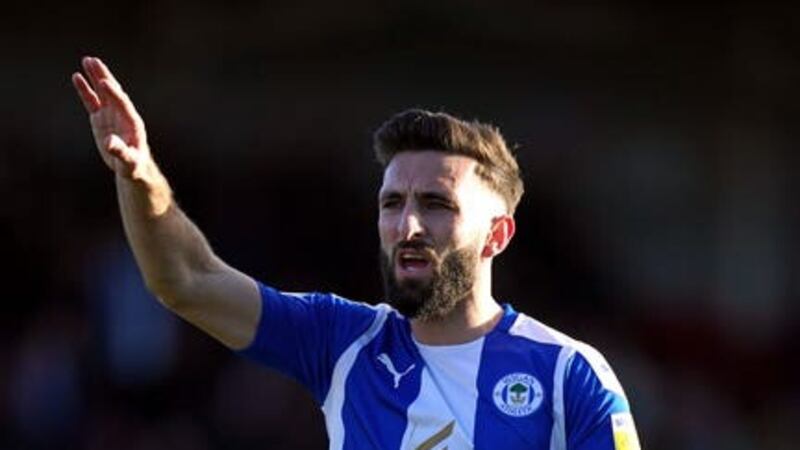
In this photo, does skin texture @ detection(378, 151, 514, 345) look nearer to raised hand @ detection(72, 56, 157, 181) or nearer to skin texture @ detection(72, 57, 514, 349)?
skin texture @ detection(72, 57, 514, 349)

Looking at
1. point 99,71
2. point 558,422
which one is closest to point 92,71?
point 99,71

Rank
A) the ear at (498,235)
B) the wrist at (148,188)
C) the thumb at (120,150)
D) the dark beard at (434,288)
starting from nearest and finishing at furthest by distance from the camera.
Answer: the thumb at (120,150) → the wrist at (148,188) → the dark beard at (434,288) → the ear at (498,235)

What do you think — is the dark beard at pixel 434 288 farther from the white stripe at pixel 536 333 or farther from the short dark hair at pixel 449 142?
the short dark hair at pixel 449 142

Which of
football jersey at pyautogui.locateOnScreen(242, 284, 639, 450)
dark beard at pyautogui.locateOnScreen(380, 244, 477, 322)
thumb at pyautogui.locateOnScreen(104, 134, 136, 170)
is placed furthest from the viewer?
dark beard at pyautogui.locateOnScreen(380, 244, 477, 322)

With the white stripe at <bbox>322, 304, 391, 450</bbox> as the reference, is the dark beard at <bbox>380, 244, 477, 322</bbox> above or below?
above

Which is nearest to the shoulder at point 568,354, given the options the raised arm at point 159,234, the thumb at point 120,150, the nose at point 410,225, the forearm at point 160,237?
the nose at point 410,225

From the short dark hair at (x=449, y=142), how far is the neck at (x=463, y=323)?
0.84 ft

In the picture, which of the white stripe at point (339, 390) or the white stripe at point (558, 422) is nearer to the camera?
the white stripe at point (558, 422)

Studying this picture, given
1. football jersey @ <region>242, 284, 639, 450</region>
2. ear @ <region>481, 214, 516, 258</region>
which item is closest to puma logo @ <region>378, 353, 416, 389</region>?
football jersey @ <region>242, 284, 639, 450</region>

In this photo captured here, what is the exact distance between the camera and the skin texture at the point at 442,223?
450cm

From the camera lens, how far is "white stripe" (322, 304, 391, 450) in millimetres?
4535

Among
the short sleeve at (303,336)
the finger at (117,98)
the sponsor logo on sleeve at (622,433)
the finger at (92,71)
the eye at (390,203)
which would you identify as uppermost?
the finger at (92,71)

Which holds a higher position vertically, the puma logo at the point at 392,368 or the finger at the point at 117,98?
the finger at the point at 117,98

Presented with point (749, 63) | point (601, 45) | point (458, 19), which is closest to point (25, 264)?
point (458, 19)
